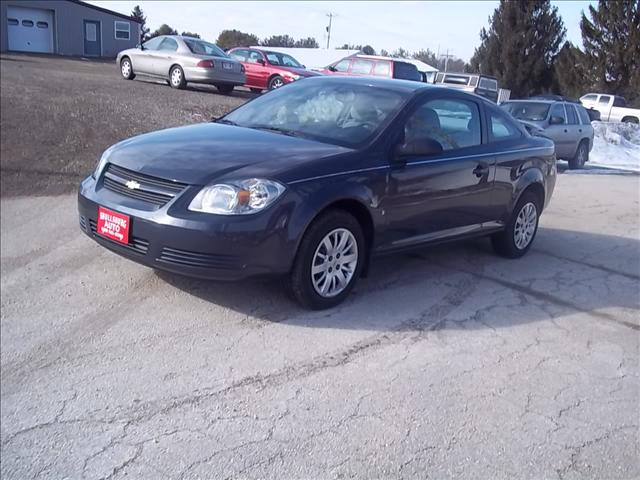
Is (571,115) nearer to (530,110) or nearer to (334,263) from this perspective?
(530,110)

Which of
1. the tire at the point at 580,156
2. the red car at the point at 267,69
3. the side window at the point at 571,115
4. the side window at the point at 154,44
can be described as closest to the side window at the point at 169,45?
the side window at the point at 154,44

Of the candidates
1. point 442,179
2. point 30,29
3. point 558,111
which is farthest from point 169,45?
point 30,29

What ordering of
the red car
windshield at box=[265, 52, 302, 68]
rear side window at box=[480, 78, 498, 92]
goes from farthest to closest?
rear side window at box=[480, 78, 498, 92] < windshield at box=[265, 52, 302, 68] < the red car

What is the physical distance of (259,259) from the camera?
4.20 meters

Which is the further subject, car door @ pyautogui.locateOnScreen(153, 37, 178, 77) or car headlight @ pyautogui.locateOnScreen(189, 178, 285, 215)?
car door @ pyautogui.locateOnScreen(153, 37, 178, 77)

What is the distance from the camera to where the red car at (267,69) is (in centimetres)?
1986

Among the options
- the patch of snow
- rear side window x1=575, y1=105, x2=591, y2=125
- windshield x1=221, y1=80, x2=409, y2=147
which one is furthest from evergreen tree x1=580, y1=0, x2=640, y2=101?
windshield x1=221, y1=80, x2=409, y2=147

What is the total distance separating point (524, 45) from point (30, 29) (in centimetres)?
2799

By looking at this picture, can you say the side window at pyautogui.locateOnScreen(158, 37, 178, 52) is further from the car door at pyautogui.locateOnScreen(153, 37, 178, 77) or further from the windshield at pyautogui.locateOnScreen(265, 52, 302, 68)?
the windshield at pyautogui.locateOnScreen(265, 52, 302, 68)

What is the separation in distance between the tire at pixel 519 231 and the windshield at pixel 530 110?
8.46 metres

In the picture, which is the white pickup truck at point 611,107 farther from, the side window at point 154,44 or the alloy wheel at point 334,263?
the alloy wheel at point 334,263

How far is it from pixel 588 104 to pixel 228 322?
28616 millimetres

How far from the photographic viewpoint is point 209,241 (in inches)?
162

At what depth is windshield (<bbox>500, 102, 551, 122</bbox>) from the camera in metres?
14.6
